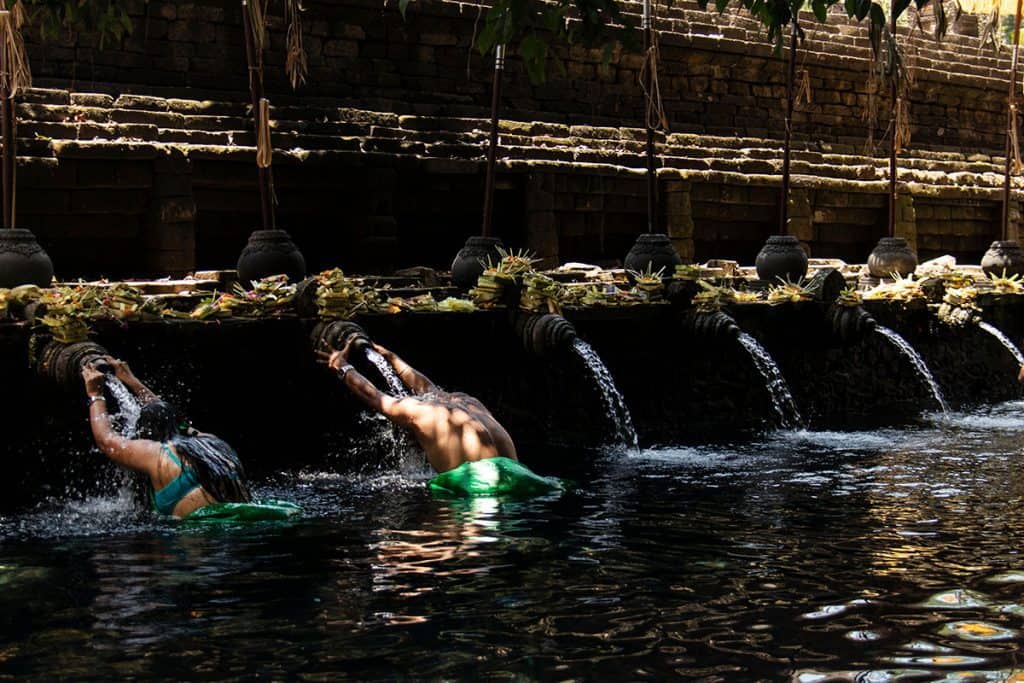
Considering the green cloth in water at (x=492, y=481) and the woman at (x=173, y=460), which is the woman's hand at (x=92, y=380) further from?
the green cloth in water at (x=492, y=481)

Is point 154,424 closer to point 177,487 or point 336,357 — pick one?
point 177,487

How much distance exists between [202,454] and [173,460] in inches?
6.2

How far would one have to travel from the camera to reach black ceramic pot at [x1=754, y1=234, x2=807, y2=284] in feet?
46.9

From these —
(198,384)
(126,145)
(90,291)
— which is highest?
(126,145)

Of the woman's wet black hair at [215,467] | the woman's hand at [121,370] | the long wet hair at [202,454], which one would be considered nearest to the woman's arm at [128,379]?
the woman's hand at [121,370]

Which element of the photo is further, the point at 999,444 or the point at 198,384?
the point at 999,444

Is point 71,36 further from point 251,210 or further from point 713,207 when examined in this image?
point 713,207

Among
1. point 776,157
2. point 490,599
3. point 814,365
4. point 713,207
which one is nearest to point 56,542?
point 490,599

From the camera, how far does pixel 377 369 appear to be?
970 centimetres

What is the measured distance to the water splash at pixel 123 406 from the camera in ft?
25.7

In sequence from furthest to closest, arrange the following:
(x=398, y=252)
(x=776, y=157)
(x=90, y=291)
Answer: (x=776, y=157) → (x=398, y=252) → (x=90, y=291)

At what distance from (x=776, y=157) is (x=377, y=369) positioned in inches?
501

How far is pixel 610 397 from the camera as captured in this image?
35.4ft

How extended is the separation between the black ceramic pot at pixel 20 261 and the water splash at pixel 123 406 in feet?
5.31
